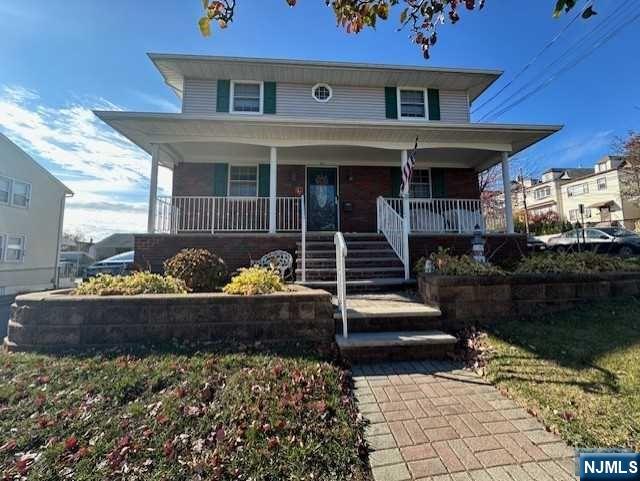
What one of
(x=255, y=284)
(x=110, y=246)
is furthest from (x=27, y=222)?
(x=255, y=284)

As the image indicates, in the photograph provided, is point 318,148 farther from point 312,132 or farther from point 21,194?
point 21,194

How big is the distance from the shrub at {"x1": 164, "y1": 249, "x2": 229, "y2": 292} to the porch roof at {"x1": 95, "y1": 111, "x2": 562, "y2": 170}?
Answer: 377cm

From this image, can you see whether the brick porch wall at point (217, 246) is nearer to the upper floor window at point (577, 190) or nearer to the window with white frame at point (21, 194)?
the window with white frame at point (21, 194)

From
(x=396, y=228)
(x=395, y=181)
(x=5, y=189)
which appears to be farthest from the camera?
(x=5, y=189)

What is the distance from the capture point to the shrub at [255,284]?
3963 millimetres

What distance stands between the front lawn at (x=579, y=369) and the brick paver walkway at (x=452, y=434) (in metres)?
0.22

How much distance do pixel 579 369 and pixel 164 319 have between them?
453 cm

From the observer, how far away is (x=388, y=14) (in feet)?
7.97

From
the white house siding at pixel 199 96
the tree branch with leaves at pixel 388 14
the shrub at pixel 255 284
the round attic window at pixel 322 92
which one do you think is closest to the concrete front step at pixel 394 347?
the shrub at pixel 255 284

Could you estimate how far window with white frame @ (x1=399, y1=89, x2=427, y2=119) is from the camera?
1031cm

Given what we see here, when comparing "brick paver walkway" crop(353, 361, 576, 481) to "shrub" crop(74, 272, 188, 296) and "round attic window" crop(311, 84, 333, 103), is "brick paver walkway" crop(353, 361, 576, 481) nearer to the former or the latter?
"shrub" crop(74, 272, 188, 296)

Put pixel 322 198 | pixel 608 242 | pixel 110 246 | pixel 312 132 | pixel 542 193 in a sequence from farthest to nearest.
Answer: pixel 542 193 < pixel 110 246 < pixel 608 242 < pixel 322 198 < pixel 312 132

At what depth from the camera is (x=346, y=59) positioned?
31.8 ft

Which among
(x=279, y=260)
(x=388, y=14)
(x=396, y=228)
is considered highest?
(x=388, y=14)
